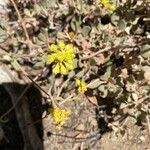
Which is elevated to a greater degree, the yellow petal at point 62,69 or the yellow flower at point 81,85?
the yellow petal at point 62,69

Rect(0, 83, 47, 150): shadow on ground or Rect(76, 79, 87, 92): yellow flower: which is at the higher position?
Rect(76, 79, 87, 92): yellow flower

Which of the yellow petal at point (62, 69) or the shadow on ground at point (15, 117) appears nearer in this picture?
the yellow petal at point (62, 69)

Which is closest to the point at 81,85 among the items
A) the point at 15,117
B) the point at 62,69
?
the point at 62,69

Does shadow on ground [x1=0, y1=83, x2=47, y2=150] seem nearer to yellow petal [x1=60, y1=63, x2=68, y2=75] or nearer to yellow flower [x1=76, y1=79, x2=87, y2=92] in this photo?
yellow flower [x1=76, y1=79, x2=87, y2=92]

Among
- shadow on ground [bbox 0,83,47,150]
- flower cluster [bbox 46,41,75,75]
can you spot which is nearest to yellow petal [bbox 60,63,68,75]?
flower cluster [bbox 46,41,75,75]

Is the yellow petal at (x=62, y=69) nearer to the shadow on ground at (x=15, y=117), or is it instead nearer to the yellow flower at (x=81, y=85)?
the yellow flower at (x=81, y=85)

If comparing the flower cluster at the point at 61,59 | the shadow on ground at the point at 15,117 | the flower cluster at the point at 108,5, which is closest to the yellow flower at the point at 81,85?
the flower cluster at the point at 61,59

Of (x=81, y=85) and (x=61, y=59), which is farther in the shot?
(x=81, y=85)

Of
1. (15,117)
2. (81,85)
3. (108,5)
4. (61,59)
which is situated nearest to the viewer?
(61,59)

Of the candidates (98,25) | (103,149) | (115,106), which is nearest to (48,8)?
(98,25)

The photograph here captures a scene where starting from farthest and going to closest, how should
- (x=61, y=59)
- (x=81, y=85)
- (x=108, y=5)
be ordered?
(x=108, y=5), (x=81, y=85), (x=61, y=59)

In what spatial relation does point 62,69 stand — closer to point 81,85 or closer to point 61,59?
point 61,59

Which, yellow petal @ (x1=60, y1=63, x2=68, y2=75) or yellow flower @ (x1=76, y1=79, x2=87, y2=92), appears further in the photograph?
yellow flower @ (x1=76, y1=79, x2=87, y2=92)
